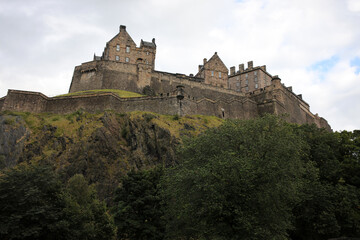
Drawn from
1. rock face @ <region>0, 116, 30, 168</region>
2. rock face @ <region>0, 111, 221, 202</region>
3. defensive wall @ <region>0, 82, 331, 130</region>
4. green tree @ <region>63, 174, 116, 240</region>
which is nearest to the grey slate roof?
defensive wall @ <region>0, 82, 331, 130</region>

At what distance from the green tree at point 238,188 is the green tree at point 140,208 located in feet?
6.16

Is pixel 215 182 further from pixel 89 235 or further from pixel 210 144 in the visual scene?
pixel 89 235

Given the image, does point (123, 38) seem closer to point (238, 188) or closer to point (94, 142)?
point (94, 142)

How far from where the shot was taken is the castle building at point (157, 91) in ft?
142

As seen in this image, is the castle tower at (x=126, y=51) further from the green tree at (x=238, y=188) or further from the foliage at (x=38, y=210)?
the green tree at (x=238, y=188)

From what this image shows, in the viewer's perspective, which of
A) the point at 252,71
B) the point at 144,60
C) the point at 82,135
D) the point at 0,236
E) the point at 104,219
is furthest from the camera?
the point at 252,71

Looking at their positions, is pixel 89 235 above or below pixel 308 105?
below

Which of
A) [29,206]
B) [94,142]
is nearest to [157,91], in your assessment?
[94,142]

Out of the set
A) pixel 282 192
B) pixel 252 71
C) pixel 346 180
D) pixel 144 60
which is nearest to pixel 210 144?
pixel 282 192

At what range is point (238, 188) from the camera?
17953 mm

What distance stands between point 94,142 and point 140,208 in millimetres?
13433

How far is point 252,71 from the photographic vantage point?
229 ft

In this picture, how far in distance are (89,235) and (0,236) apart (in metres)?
6.05

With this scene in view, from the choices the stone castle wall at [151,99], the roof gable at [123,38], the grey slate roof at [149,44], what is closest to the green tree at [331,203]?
the stone castle wall at [151,99]
